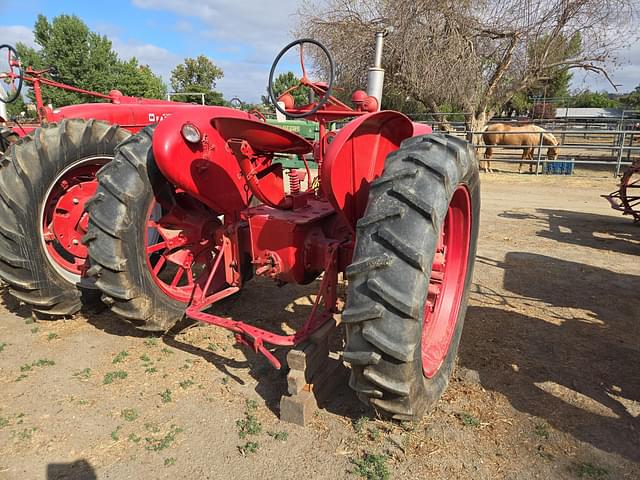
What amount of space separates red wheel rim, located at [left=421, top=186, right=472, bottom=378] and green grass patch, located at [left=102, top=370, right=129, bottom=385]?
77.2 inches

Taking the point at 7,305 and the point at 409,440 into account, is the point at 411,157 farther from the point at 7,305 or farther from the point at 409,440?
the point at 7,305

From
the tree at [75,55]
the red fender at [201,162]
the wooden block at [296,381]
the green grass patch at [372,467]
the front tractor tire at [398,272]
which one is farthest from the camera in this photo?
the tree at [75,55]

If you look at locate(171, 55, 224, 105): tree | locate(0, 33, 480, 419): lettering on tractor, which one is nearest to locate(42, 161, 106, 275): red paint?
locate(0, 33, 480, 419): lettering on tractor

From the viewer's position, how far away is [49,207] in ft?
12.3

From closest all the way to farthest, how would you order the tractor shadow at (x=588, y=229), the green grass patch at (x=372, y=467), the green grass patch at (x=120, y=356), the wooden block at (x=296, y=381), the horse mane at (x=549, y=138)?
the green grass patch at (x=372, y=467)
the wooden block at (x=296, y=381)
the green grass patch at (x=120, y=356)
the tractor shadow at (x=588, y=229)
the horse mane at (x=549, y=138)

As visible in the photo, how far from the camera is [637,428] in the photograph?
2.47m

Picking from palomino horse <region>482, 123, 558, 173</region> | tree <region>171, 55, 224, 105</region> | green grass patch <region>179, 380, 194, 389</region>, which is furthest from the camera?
tree <region>171, 55, 224, 105</region>

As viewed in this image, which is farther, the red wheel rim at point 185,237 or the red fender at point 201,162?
the red wheel rim at point 185,237

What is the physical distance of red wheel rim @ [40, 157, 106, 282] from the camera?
3.69m

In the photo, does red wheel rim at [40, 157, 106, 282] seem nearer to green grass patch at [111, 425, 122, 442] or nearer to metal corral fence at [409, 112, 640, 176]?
green grass patch at [111, 425, 122, 442]

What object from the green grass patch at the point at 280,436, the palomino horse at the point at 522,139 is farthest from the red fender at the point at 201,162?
the palomino horse at the point at 522,139

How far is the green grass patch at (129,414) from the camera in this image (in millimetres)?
2607

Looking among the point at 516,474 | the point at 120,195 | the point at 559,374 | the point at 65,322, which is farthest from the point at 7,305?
the point at 559,374

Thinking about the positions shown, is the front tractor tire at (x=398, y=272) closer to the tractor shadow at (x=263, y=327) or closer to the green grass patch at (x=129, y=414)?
the tractor shadow at (x=263, y=327)
